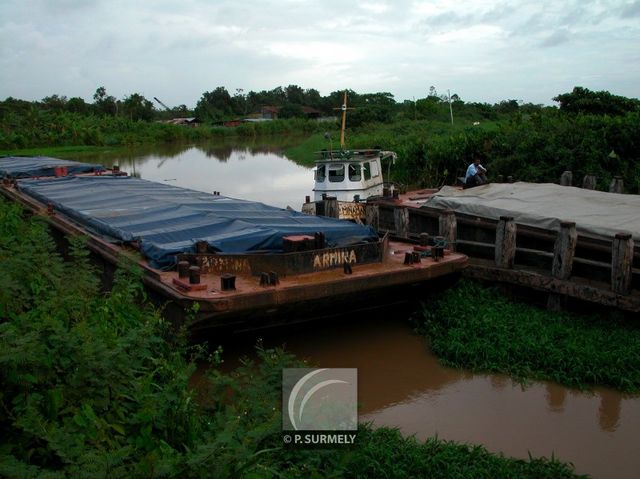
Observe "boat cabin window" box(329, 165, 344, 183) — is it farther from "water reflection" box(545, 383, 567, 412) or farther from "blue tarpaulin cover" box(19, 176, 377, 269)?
"water reflection" box(545, 383, 567, 412)

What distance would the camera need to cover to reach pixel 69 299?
181 inches

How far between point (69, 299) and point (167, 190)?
8.19m

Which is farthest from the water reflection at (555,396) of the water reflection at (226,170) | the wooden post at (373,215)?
the water reflection at (226,170)

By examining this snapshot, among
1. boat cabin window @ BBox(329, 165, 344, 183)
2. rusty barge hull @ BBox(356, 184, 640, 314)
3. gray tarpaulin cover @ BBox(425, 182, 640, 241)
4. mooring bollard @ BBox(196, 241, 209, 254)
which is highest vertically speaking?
boat cabin window @ BBox(329, 165, 344, 183)

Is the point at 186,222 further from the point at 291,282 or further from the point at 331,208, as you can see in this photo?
the point at 331,208

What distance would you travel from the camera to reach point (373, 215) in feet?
40.1

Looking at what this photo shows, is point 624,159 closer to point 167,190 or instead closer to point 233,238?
point 167,190

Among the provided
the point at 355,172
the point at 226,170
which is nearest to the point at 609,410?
the point at 355,172

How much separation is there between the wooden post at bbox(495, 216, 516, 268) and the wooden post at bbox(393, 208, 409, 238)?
185 cm


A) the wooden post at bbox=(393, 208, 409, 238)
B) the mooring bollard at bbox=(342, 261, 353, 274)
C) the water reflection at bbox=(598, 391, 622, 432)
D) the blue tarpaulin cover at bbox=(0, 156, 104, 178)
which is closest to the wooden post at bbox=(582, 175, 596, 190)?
the wooden post at bbox=(393, 208, 409, 238)

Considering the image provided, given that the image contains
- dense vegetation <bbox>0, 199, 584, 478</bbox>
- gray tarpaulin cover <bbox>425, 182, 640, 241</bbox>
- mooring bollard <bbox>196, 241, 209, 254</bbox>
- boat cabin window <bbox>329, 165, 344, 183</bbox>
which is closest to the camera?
dense vegetation <bbox>0, 199, 584, 478</bbox>

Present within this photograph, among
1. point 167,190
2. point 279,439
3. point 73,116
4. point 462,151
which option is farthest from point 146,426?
point 73,116

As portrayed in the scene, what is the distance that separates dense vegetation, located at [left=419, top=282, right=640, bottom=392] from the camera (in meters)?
6.94

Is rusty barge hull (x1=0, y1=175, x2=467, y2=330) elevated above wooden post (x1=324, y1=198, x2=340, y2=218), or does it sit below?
below
